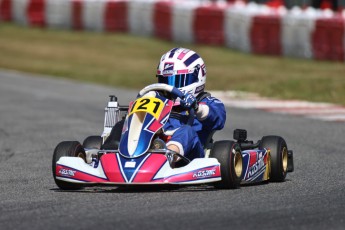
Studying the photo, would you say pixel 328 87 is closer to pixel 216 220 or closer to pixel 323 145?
pixel 323 145

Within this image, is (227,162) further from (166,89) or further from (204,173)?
(166,89)

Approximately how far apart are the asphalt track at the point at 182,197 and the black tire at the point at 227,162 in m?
0.07

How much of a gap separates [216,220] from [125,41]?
2164 centimetres

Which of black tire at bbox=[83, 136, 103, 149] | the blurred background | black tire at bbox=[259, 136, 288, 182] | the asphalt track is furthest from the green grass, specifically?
black tire at bbox=[83, 136, 103, 149]

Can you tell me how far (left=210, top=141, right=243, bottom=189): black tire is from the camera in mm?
7379

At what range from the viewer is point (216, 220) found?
6062 millimetres

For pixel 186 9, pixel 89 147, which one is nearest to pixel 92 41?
pixel 186 9

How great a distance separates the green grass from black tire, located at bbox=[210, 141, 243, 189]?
8.19m

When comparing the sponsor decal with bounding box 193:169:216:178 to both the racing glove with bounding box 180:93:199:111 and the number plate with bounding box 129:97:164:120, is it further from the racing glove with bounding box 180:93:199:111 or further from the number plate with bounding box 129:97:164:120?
the racing glove with bounding box 180:93:199:111

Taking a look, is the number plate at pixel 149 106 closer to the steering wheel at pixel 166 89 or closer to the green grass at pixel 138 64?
the steering wheel at pixel 166 89

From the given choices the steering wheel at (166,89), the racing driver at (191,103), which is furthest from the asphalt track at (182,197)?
the steering wheel at (166,89)

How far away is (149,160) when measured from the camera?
7305 millimetres

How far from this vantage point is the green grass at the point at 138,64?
17297 mm

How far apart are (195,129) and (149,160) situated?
0.88 meters
